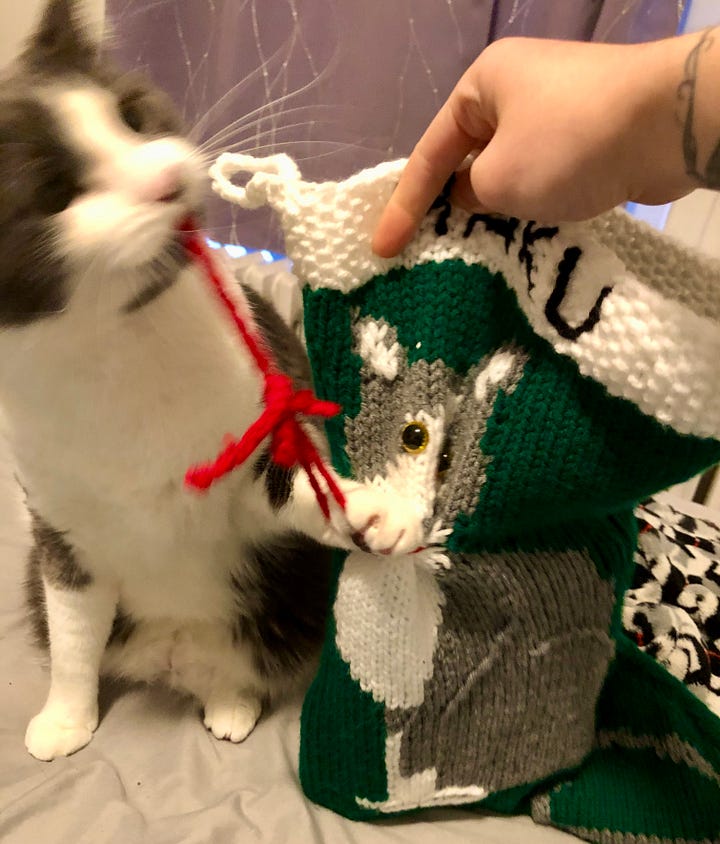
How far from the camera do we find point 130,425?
0.60 meters

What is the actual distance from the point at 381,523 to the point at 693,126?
0.34m

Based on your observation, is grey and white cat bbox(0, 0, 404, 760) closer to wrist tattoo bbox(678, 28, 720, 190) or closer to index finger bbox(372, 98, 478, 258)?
index finger bbox(372, 98, 478, 258)

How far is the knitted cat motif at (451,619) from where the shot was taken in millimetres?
589

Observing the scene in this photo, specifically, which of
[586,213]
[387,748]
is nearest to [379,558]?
[387,748]

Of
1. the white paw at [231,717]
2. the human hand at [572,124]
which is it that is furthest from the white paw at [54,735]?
the human hand at [572,124]

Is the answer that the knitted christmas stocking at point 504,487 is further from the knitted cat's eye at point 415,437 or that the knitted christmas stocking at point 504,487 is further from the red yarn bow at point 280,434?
the red yarn bow at point 280,434

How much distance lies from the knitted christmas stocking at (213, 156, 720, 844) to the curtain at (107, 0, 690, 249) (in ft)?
2.48

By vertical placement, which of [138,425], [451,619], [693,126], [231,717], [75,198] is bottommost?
[231,717]

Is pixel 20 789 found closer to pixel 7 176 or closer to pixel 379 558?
Result: pixel 379 558

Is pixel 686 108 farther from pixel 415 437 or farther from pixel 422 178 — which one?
pixel 415 437

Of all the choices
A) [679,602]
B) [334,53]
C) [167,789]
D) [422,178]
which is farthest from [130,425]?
[334,53]

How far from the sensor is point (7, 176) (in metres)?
0.48

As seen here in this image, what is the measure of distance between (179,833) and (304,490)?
0.38m

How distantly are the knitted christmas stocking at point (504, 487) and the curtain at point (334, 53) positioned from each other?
0.76 meters
